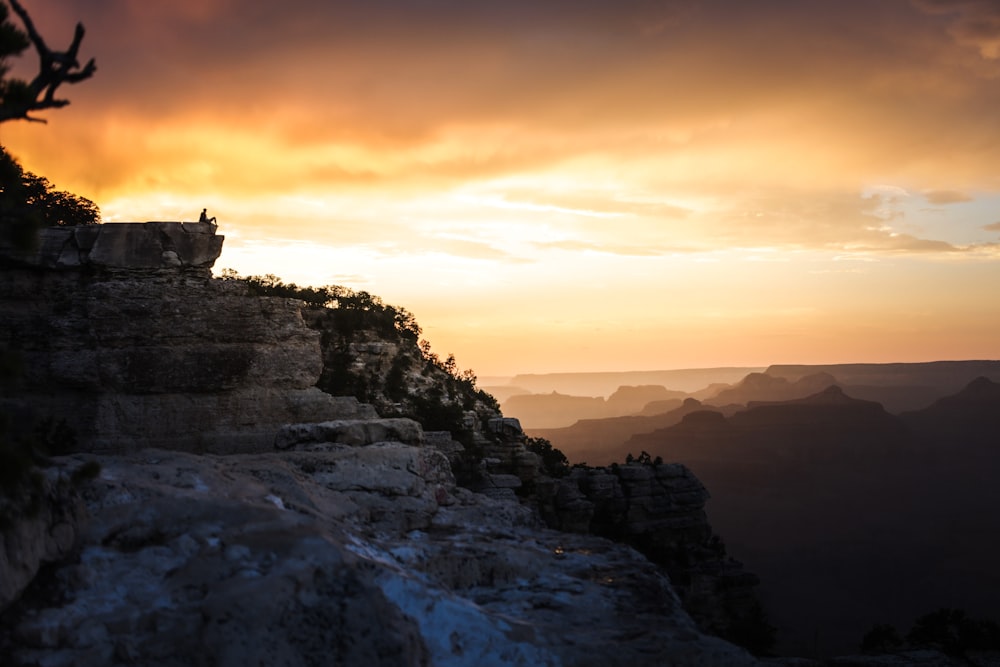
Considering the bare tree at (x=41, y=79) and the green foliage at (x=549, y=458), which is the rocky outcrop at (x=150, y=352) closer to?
the green foliage at (x=549, y=458)

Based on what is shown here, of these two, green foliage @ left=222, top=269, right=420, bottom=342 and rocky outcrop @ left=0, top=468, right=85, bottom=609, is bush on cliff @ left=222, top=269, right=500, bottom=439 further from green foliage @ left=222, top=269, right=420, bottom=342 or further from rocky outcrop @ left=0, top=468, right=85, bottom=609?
rocky outcrop @ left=0, top=468, right=85, bottom=609

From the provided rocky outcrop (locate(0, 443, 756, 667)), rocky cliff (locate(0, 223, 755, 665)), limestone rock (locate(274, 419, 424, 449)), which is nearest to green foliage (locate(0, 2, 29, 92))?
rocky cliff (locate(0, 223, 755, 665))

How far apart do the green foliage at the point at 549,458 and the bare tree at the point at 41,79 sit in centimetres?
2624

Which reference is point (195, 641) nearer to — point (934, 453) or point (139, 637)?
point (139, 637)

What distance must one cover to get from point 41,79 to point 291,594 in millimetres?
5060

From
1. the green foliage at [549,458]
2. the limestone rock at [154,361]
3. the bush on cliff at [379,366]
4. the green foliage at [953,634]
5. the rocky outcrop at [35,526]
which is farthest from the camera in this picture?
the green foliage at [549,458]

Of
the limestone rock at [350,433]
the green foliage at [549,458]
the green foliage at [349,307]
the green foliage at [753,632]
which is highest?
the green foliage at [349,307]

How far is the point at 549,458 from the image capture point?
33.8 m

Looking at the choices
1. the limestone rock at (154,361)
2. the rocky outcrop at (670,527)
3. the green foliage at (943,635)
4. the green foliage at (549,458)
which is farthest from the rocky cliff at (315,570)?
the green foliage at (549,458)

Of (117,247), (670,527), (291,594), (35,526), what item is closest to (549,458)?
(670,527)

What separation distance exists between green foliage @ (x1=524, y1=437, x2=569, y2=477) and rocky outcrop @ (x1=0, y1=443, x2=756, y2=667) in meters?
21.8

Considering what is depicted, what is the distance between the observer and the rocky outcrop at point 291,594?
5.92 m

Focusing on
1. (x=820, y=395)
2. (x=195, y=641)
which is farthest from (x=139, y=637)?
(x=820, y=395)

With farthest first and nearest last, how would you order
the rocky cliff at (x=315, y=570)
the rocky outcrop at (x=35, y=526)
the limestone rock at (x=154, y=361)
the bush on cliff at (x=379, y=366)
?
the bush on cliff at (x=379, y=366) → the limestone rock at (x=154, y=361) → the rocky cliff at (x=315, y=570) → the rocky outcrop at (x=35, y=526)
